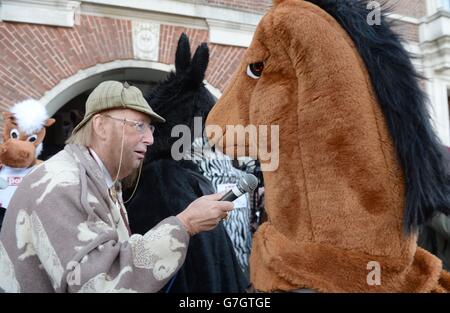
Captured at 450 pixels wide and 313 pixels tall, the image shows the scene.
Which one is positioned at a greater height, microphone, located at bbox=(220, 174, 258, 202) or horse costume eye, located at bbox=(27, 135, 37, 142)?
horse costume eye, located at bbox=(27, 135, 37, 142)

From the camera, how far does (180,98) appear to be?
91.5 inches

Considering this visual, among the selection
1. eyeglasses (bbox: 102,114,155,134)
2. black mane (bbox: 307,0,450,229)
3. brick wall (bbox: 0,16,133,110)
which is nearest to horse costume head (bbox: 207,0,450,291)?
black mane (bbox: 307,0,450,229)

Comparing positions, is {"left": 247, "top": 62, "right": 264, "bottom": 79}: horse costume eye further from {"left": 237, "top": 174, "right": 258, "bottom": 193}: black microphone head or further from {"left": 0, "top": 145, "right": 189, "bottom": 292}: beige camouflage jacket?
{"left": 0, "top": 145, "right": 189, "bottom": 292}: beige camouflage jacket

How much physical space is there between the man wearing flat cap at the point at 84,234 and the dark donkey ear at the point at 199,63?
811mm

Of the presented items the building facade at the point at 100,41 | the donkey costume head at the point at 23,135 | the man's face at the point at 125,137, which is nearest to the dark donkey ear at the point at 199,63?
the man's face at the point at 125,137

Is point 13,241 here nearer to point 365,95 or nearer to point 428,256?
point 365,95

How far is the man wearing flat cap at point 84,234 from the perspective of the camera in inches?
43.2

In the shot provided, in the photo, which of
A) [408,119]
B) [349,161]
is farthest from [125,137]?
[408,119]

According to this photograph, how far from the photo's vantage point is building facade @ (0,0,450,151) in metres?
4.63

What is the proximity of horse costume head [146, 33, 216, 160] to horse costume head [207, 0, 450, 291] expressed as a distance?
3.61ft

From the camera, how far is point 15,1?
4.61 metres

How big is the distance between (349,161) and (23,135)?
3079mm

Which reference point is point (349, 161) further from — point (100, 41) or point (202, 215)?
point (100, 41)
